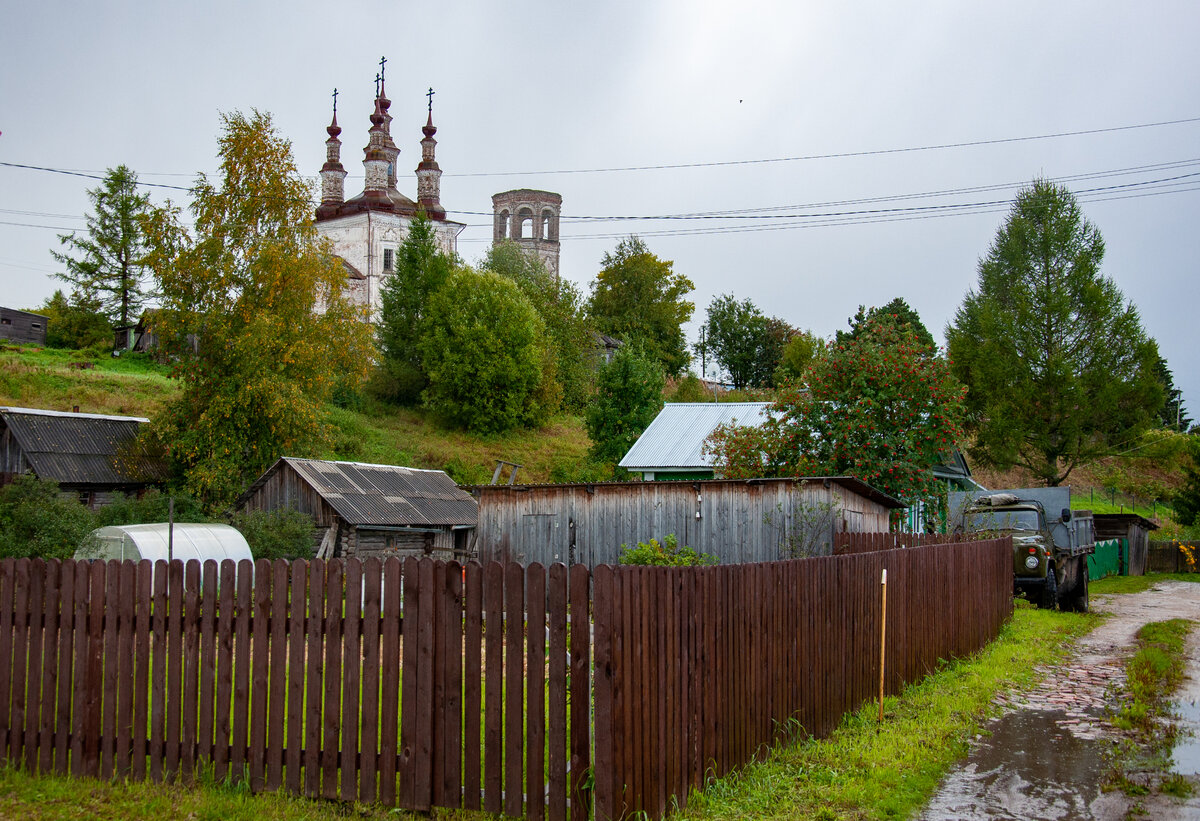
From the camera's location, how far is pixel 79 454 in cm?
2778

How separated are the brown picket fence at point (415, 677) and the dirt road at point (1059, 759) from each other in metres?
1.39

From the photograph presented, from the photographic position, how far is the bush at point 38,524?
20380 millimetres

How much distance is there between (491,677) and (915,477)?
1595 centimetres

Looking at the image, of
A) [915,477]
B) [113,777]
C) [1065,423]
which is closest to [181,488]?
[915,477]

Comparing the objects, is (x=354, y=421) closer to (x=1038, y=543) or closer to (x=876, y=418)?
(x=876, y=418)

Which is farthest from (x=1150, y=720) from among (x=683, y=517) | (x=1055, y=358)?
(x=1055, y=358)

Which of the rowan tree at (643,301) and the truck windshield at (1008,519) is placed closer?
the truck windshield at (1008,519)

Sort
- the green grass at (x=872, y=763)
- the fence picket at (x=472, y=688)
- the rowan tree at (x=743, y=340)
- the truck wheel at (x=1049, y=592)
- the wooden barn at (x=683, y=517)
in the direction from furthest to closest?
1. the rowan tree at (x=743, y=340)
2. the truck wheel at (x=1049, y=592)
3. the wooden barn at (x=683, y=517)
4. the green grass at (x=872, y=763)
5. the fence picket at (x=472, y=688)

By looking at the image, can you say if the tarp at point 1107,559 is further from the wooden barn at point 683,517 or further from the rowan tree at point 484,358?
the rowan tree at point 484,358

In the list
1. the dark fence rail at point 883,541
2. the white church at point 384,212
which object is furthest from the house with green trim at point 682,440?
the white church at point 384,212

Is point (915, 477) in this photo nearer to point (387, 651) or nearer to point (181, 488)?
point (387, 651)

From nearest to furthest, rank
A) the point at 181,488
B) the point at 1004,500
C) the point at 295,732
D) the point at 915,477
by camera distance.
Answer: the point at 295,732 < the point at 915,477 < the point at 1004,500 < the point at 181,488

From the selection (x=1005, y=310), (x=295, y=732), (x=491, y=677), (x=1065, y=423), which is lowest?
(x=295, y=732)

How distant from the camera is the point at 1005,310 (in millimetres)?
45438
